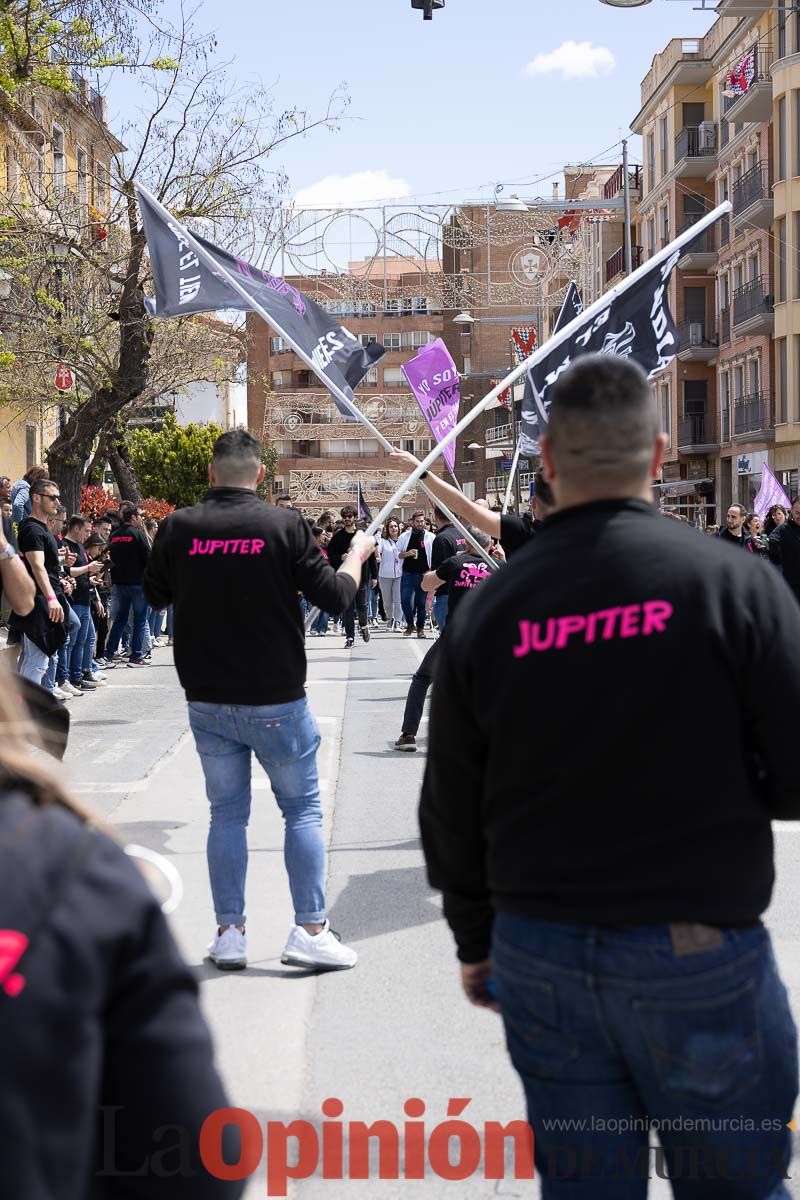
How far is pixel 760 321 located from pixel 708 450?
8.93m

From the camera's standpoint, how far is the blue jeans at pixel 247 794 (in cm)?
536

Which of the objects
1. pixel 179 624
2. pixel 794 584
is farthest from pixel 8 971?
pixel 794 584

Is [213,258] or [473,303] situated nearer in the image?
[213,258]

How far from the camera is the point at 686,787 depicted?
232 cm

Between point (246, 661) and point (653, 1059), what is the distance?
3.19 meters

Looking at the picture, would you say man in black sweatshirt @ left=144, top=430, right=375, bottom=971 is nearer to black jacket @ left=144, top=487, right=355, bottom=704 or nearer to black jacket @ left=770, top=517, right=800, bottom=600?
black jacket @ left=144, top=487, right=355, bottom=704

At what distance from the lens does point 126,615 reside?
1884cm

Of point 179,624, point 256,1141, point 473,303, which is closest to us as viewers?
point 256,1141

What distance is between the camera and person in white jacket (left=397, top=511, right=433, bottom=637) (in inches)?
938

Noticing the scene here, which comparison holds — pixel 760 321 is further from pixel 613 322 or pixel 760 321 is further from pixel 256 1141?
pixel 256 1141

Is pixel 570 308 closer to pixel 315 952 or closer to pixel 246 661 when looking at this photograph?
pixel 246 661

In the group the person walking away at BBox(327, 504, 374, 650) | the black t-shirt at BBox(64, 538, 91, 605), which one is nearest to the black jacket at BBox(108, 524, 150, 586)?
the black t-shirt at BBox(64, 538, 91, 605)

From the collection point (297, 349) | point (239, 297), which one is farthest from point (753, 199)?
point (297, 349)

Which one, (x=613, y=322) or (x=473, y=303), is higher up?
(x=473, y=303)
